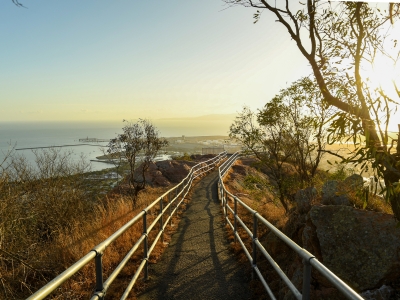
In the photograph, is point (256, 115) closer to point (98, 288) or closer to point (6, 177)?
point (6, 177)

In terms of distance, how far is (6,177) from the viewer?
896cm

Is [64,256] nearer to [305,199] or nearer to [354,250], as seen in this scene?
[305,199]

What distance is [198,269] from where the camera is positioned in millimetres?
5984

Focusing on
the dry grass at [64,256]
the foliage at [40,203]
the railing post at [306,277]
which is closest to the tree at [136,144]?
the foliage at [40,203]

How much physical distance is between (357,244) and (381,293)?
0.64 m

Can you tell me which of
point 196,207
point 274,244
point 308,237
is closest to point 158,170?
point 196,207

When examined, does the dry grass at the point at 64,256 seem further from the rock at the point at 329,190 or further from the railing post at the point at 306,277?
the rock at the point at 329,190

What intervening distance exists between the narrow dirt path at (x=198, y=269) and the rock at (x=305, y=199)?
5.59 feet

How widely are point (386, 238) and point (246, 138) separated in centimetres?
838

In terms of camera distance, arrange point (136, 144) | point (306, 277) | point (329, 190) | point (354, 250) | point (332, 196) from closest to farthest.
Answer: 1. point (306, 277)
2. point (354, 250)
3. point (332, 196)
4. point (329, 190)
5. point (136, 144)

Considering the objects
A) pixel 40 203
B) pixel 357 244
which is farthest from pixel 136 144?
pixel 357 244

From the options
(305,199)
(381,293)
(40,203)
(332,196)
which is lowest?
(40,203)

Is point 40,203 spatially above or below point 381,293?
below

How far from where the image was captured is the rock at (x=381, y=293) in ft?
12.2
